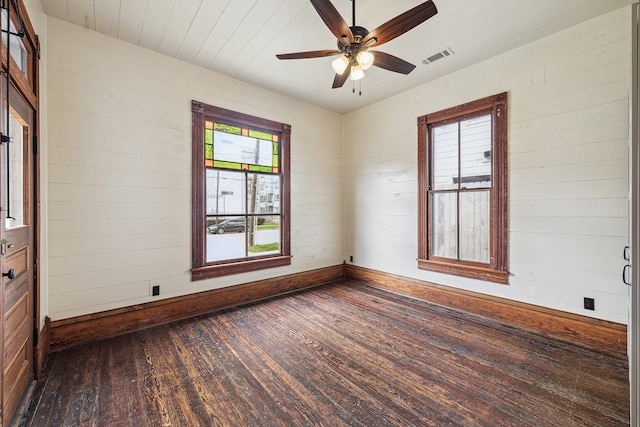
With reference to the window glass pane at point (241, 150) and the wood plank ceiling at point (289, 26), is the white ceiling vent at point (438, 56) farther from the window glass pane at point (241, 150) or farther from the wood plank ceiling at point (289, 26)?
the window glass pane at point (241, 150)

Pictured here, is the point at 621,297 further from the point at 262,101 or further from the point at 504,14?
the point at 262,101

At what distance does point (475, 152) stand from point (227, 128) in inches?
128

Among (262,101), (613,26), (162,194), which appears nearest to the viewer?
(613,26)

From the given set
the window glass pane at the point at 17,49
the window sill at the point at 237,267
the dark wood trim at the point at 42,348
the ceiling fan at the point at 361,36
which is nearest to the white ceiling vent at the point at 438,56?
the ceiling fan at the point at 361,36

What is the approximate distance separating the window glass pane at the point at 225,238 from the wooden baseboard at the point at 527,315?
2.34 metres

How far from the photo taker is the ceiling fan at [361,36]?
1.89m

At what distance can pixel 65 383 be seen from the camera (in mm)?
2080

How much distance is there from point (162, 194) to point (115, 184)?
0.44 meters

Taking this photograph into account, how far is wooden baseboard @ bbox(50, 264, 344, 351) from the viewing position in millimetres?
2611

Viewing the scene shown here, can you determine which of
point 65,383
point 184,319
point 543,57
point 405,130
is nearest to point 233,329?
point 184,319

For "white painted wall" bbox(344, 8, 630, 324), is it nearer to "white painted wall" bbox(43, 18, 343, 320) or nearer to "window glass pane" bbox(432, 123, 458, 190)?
"window glass pane" bbox(432, 123, 458, 190)

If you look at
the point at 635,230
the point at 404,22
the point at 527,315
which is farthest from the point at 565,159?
the point at 404,22

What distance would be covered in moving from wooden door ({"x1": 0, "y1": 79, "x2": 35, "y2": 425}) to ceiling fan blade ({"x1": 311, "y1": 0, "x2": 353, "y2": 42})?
6.35ft

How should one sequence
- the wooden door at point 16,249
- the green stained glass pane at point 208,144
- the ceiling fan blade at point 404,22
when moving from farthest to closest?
the green stained glass pane at point 208,144
the ceiling fan blade at point 404,22
the wooden door at point 16,249
